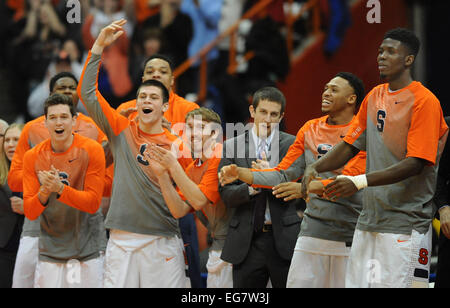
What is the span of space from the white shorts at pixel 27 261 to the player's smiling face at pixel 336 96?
9.45 feet

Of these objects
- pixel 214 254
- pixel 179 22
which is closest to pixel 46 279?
pixel 214 254

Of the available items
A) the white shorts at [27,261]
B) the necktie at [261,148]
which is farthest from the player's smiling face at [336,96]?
the white shorts at [27,261]

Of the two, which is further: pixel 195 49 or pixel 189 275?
pixel 195 49

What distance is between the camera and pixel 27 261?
6.62m

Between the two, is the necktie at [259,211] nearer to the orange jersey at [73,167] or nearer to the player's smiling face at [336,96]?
the player's smiling face at [336,96]

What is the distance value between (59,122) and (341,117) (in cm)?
234

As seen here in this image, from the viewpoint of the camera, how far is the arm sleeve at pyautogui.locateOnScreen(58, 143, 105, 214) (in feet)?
19.1

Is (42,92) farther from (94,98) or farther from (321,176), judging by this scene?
(321,176)

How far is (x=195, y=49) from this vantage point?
10508 millimetres

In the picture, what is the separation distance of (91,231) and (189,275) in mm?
953

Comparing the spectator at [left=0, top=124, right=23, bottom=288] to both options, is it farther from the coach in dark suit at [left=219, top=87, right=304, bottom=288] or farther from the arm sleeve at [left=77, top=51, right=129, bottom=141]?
the coach in dark suit at [left=219, top=87, right=304, bottom=288]

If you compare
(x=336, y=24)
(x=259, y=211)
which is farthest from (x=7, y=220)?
(x=336, y=24)
